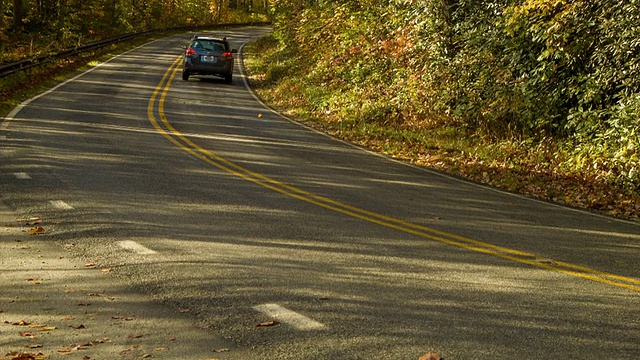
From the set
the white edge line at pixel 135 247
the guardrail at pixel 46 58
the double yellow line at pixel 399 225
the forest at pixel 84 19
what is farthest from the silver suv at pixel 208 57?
the white edge line at pixel 135 247

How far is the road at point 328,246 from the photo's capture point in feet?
18.5

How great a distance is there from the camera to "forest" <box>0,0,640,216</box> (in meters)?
14.8

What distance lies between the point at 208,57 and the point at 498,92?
622 inches

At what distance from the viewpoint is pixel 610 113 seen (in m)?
15.4

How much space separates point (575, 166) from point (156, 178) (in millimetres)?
7845

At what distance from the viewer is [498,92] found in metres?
18.3

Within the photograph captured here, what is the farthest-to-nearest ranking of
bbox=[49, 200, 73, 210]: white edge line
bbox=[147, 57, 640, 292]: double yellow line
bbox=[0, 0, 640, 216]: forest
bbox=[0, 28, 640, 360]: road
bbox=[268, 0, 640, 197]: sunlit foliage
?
bbox=[268, 0, 640, 197]: sunlit foliage → bbox=[0, 0, 640, 216]: forest → bbox=[49, 200, 73, 210]: white edge line → bbox=[147, 57, 640, 292]: double yellow line → bbox=[0, 28, 640, 360]: road

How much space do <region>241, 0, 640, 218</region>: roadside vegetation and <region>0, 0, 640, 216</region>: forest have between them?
1.3 inches

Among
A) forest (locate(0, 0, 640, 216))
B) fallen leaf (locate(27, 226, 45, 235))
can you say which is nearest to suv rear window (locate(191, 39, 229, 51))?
forest (locate(0, 0, 640, 216))

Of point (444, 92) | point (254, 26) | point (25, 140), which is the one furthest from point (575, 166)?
point (254, 26)

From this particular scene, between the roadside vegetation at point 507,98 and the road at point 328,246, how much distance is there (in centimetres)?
187

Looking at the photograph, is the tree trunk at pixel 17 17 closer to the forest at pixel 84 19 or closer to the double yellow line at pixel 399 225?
the forest at pixel 84 19

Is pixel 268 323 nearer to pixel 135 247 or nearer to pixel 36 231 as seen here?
pixel 135 247

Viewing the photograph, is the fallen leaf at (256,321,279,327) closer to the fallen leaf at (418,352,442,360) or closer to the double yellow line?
the fallen leaf at (418,352,442,360)
